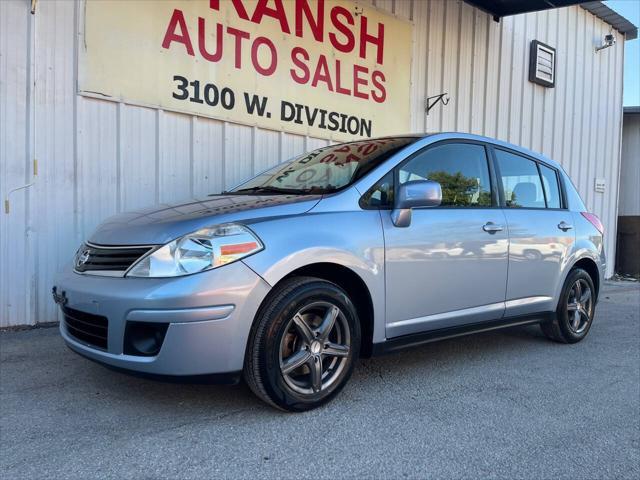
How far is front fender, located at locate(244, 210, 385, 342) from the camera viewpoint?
111 inches

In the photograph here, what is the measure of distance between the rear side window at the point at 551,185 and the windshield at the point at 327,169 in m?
1.67

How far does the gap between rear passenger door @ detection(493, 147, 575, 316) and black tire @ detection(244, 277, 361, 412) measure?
1.66 meters

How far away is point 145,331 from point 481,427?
185cm

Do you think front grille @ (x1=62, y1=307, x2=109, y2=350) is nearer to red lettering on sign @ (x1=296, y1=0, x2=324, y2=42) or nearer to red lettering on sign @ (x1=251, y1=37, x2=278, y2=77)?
red lettering on sign @ (x1=251, y1=37, x2=278, y2=77)

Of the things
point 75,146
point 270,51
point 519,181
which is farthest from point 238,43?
point 519,181

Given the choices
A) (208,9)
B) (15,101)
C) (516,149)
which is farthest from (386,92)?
(15,101)

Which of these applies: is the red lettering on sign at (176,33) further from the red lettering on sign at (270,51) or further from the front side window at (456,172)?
the front side window at (456,172)

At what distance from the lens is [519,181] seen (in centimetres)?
450

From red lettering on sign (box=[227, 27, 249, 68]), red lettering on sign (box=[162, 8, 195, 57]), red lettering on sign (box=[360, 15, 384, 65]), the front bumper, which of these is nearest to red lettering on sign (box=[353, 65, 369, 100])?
red lettering on sign (box=[360, 15, 384, 65])

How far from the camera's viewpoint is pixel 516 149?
4.59m

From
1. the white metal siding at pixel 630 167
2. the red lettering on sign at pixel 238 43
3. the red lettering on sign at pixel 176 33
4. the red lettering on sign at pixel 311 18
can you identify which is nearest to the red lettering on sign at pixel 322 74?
the red lettering on sign at pixel 311 18

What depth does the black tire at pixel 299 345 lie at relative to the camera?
277 centimetres

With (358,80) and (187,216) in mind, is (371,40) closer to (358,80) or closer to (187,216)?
(358,80)

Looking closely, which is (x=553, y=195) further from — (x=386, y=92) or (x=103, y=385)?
(x=103, y=385)
